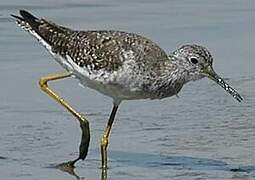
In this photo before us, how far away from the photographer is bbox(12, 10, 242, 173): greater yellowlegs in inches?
337

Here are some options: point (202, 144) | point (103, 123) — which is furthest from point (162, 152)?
point (103, 123)

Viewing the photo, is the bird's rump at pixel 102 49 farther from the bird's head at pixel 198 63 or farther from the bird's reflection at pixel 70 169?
the bird's reflection at pixel 70 169

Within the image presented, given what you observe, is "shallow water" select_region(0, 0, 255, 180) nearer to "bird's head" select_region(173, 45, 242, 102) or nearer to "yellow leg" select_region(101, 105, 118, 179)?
"yellow leg" select_region(101, 105, 118, 179)

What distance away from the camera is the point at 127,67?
28.1 ft

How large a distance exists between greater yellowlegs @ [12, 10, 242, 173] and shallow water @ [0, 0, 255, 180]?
0.33m

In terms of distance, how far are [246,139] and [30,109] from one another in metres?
2.06

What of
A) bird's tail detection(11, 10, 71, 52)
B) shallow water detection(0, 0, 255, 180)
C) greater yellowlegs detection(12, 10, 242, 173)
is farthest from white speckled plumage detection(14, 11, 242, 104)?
shallow water detection(0, 0, 255, 180)

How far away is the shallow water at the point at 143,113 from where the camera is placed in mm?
8406

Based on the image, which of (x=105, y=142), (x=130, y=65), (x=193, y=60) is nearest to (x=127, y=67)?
(x=130, y=65)

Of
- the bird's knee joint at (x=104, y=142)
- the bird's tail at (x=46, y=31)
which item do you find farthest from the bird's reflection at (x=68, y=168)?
the bird's tail at (x=46, y=31)

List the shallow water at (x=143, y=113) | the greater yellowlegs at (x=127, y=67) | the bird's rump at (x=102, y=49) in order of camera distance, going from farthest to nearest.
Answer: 1. the bird's rump at (x=102, y=49)
2. the greater yellowlegs at (x=127, y=67)
3. the shallow water at (x=143, y=113)

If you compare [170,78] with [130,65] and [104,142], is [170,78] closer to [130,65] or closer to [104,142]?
[130,65]

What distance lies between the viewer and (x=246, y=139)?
9094mm

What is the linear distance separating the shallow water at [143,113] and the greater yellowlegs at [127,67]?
0.33 metres
